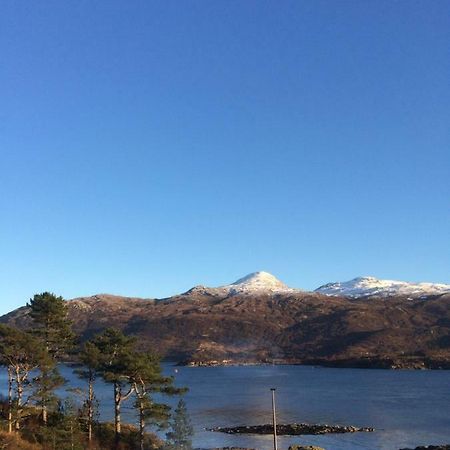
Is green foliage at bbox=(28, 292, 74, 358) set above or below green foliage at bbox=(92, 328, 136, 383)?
above

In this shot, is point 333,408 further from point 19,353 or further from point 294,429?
point 19,353

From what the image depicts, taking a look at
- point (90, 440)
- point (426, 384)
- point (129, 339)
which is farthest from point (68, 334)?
point (426, 384)

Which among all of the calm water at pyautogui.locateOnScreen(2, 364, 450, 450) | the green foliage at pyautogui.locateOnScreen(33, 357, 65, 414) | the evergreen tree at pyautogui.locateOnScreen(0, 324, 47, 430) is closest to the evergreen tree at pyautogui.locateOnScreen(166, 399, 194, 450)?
the green foliage at pyautogui.locateOnScreen(33, 357, 65, 414)

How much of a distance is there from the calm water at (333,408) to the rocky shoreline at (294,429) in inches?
109

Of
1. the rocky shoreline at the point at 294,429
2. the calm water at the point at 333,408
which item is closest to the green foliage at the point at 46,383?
the calm water at the point at 333,408

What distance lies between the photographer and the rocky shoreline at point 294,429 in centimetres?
8369

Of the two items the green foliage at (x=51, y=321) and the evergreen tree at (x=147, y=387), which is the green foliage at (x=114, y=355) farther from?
the green foliage at (x=51, y=321)

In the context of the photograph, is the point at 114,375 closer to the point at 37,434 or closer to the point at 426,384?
the point at 37,434

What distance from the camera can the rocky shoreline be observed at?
83688mm

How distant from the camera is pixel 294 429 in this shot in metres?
85.4

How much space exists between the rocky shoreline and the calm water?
2.77 m

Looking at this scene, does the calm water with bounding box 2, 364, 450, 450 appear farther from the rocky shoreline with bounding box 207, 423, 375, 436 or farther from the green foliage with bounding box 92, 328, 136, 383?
the green foliage with bounding box 92, 328, 136, 383

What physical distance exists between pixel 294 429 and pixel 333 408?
30245 mm

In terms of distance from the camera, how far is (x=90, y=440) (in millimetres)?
50281
